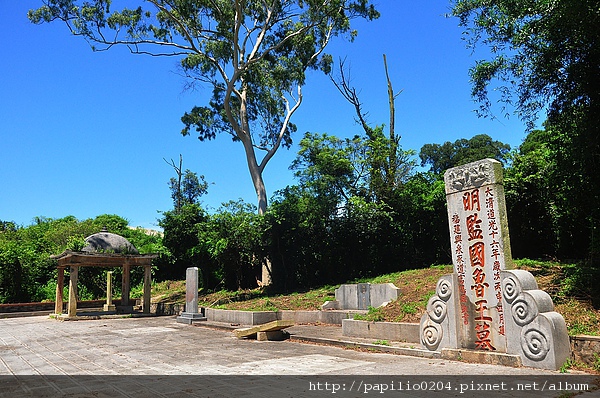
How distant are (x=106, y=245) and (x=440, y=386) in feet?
60.3

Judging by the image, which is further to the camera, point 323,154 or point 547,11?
point 323,154

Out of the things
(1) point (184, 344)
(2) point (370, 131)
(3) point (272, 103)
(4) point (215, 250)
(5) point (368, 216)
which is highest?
(3) point (272, 103)

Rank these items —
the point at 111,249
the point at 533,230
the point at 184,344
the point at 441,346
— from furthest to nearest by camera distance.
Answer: the point at 111,249
the point at 533,230
the point at 184,344
the point at 441,346

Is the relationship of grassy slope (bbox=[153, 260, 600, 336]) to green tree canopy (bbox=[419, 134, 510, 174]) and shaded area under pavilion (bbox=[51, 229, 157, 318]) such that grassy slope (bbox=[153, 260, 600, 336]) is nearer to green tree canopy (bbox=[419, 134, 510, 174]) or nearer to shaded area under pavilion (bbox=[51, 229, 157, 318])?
shaded area under pavilion (bbox=[51, 229, 157, 318])

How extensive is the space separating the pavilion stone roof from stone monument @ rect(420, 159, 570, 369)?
52.9ft

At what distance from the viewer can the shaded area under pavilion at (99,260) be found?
61.4 feet

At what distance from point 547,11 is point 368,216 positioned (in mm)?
11989

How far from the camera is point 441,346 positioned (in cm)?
777

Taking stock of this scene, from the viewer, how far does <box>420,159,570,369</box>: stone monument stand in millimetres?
6520

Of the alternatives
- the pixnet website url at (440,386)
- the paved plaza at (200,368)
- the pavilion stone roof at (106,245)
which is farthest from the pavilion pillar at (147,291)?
the pixnet website url at (440,386)

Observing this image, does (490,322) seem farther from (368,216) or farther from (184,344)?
(368,216)

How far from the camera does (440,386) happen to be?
5570 millimetres

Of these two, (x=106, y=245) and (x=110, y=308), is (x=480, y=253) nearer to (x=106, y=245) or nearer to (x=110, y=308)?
(x=106, y=245)

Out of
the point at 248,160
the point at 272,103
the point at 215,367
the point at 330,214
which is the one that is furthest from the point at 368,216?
the point at 215,367
